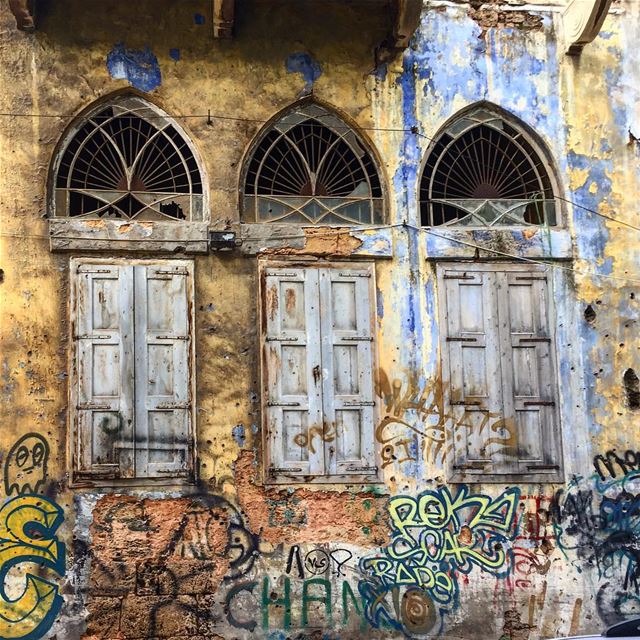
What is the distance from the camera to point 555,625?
9.02m

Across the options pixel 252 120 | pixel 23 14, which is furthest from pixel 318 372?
pixel 23 14

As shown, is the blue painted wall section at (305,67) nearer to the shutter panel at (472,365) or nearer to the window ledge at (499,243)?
the window ledge at (499,243)

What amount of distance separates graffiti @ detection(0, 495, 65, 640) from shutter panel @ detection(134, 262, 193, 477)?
31.7 inches

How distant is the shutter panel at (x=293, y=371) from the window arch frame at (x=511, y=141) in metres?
1.34

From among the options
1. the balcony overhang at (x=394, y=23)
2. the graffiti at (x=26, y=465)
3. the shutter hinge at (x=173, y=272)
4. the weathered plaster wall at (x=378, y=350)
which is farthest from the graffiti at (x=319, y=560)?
the balcony overhang at (x=394, y=23)

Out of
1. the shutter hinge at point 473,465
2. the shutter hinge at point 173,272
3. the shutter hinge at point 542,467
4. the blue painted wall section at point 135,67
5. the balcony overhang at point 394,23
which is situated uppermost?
the balcony overhang at point 394,23

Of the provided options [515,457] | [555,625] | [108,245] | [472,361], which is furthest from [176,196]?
[555,625]

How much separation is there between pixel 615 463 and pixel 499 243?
84.4 inches

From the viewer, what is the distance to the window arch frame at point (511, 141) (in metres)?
9.57

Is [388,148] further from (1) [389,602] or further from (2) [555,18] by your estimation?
(1) [389,602]

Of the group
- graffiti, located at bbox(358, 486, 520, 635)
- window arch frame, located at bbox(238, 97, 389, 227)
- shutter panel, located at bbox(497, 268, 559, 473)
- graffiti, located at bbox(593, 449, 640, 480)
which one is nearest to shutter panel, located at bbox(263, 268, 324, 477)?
window arch frame, located at bbox(238, 97, 389, 227)

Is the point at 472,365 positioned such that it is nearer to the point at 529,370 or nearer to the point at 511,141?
the point at 529,370

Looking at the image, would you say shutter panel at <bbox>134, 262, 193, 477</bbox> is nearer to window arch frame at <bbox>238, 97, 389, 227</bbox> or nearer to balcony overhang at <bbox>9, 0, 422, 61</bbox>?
window arch frame at <bbox>238, 97, 389, 227</bbox>

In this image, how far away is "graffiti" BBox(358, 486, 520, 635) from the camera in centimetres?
887
